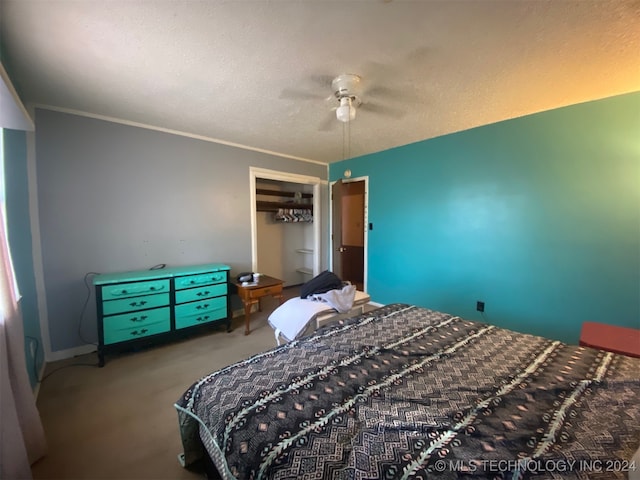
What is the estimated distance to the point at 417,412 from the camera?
1.02 metres

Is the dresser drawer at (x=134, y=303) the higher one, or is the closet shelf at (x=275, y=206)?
the closet shelf at (x=275, y=206)

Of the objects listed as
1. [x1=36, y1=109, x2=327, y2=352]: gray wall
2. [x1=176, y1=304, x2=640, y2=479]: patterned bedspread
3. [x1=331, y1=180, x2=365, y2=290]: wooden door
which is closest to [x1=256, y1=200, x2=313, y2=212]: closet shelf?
[x1=331, y1=180, x2=365, y2=290]: wooden door

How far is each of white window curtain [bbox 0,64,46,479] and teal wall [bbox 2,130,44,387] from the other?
0.80m

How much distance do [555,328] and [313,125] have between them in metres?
3.26

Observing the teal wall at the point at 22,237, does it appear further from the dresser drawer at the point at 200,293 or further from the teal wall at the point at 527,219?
the teal wall at the point at 527,219

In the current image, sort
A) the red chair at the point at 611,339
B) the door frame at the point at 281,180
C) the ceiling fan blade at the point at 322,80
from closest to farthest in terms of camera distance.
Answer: the red chair at the point at 611,339
the ceiling fan blade at the point at 322,80
the door frame at the point at 281,180

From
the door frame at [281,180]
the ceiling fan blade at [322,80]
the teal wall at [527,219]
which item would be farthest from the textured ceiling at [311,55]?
the door frame at [281,180]

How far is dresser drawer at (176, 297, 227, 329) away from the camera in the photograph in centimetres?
284

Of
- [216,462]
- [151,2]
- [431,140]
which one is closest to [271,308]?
[216,462]

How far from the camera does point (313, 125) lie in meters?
2.86

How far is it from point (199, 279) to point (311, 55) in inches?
96.9

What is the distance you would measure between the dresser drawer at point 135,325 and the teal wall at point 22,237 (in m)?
0.47

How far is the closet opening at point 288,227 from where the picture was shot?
15.5 ft

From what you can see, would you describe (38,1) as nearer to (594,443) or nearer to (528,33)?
(528,33)
